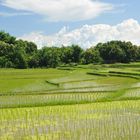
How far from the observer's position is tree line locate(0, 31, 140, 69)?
52156 millimetres

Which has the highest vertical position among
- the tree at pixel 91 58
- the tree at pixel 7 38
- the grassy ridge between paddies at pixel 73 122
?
the tree at pixel 7 38

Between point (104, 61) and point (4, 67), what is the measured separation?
17.8 metres

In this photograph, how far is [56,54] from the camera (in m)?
54.8

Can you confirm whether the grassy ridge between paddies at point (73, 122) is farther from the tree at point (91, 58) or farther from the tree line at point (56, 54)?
the tree at point (91, 58)

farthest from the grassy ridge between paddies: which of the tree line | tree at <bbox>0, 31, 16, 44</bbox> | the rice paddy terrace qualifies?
tree at <bbox>0, 31, 16, 44</bbox>

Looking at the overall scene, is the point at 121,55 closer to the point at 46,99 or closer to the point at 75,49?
the point at 75,49

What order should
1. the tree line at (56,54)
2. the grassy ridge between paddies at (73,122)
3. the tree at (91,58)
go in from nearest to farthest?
1. the grassy ridge between paddies at (73,122)
2. the tree line at (56,54)
3. the tree at (91,58)

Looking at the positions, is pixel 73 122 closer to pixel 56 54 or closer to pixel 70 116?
pixel 70 116

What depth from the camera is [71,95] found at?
1659cm

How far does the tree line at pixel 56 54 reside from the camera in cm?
5216

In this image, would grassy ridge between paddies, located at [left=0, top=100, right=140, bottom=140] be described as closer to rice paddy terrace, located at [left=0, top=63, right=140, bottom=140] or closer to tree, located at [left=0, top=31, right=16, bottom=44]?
rice paddy terrace, located at [left=0, top=63, right=140, bottom=140]

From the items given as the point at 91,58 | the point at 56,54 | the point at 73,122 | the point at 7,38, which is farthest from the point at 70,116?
the point at 7,38

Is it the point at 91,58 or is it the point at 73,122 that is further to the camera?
the point at 91,58

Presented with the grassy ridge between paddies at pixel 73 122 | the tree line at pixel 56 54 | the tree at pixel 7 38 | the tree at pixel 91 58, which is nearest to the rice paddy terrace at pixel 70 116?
the grassy ridge between paddies at pixel 73 122
